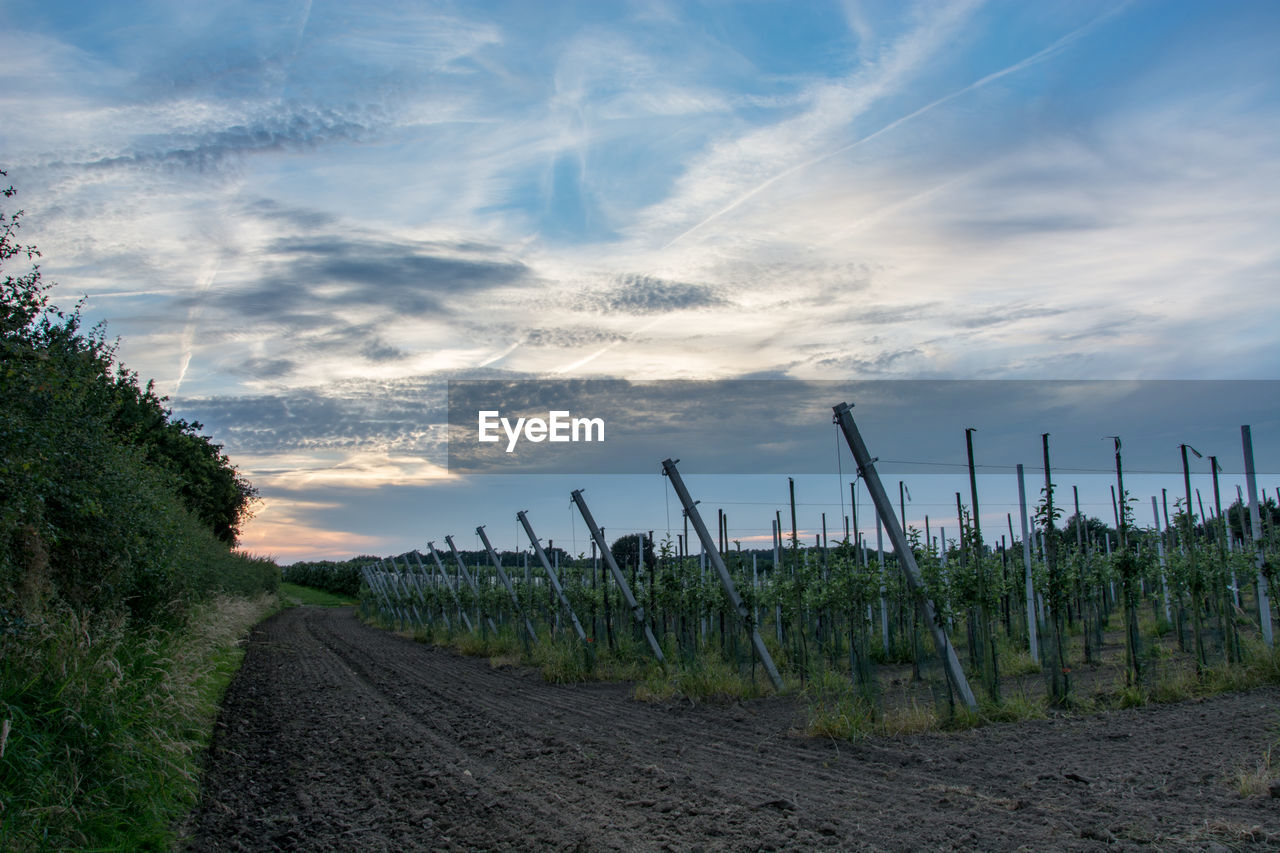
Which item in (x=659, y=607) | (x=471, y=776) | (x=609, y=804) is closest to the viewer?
(x=609, y=804)

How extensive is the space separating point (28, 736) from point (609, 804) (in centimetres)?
409

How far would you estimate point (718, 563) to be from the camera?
12.4 meters

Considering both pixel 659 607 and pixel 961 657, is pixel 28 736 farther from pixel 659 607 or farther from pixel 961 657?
pixel 961 657

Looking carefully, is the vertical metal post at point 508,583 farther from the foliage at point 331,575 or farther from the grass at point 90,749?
the foliage at point 331,575

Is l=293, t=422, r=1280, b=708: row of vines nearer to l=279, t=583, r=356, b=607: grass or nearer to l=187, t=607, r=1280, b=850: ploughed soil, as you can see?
l=187, t=607, r=1280, b=850: ploughed soil

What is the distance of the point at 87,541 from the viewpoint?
10.8 meters

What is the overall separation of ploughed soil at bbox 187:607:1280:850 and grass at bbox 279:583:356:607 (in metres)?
60.3

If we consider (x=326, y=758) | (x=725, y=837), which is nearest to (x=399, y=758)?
(x=326, y=758)

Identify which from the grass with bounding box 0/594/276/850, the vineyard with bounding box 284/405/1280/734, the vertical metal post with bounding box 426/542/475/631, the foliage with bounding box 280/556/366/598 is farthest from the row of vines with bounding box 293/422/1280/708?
the foliage with bounding box 280/556/366/598

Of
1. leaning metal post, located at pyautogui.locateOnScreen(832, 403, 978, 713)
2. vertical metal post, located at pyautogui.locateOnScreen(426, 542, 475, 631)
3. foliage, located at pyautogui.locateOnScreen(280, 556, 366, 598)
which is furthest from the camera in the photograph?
foliage, located at pyautogui.locateOnScreen(280, 556, 366, 598)

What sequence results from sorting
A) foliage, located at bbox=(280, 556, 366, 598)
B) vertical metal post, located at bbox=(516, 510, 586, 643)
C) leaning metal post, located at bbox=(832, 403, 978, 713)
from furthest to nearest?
foliage, located at bbox=(280, 556, 366, 598) → vertical metal post, located at bbox=(516, 510, 586, 643) → leaning metal post, located at bbox=(832, 403, 978, 713)

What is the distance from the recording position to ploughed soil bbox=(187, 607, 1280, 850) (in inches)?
216

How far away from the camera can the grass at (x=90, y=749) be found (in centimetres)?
527

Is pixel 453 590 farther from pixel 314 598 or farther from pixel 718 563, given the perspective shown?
pixel 314 598
